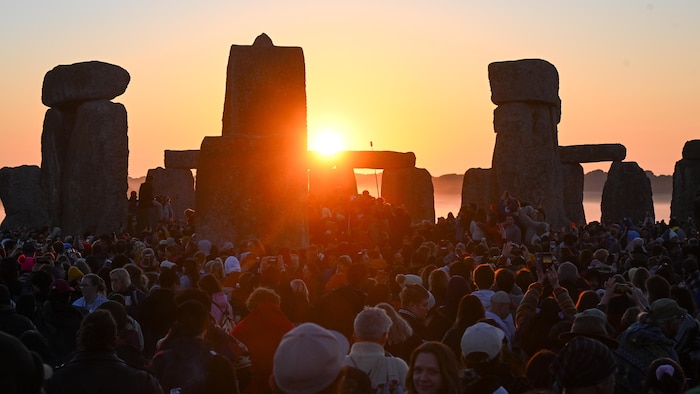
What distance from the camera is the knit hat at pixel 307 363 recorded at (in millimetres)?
4145

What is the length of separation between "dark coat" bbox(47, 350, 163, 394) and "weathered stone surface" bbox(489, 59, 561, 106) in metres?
18.0

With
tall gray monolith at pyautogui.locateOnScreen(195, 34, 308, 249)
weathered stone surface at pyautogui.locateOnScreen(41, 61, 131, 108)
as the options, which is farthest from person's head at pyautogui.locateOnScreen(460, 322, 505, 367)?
weathered stone surface at pyautogui.locateOnScreen(41, 61, 131, 108)

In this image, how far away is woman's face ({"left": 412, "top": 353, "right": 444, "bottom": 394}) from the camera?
16.0 ft

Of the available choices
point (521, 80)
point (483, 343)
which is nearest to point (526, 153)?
point (521, 80)

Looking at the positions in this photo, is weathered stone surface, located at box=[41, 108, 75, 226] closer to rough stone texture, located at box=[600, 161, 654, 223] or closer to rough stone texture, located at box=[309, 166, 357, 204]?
rough stone texture, located at box=[309, 166, 357, 204]

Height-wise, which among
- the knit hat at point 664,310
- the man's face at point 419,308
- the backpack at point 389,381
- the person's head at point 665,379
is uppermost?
the knit hat at point 664,310

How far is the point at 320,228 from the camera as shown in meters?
17.1

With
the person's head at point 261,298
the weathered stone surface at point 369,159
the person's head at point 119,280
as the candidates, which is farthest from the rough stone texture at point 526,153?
the person's head at point 261,298

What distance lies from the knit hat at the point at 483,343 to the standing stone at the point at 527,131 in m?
17.3

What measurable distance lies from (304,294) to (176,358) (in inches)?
109

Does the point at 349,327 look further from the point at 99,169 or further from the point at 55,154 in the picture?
the point at 55,154

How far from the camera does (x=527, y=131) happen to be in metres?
22.6

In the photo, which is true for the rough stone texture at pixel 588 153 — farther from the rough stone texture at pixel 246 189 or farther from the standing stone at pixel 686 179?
the rough stone texture at pixel 246 189

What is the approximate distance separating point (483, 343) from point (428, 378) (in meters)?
0.50
